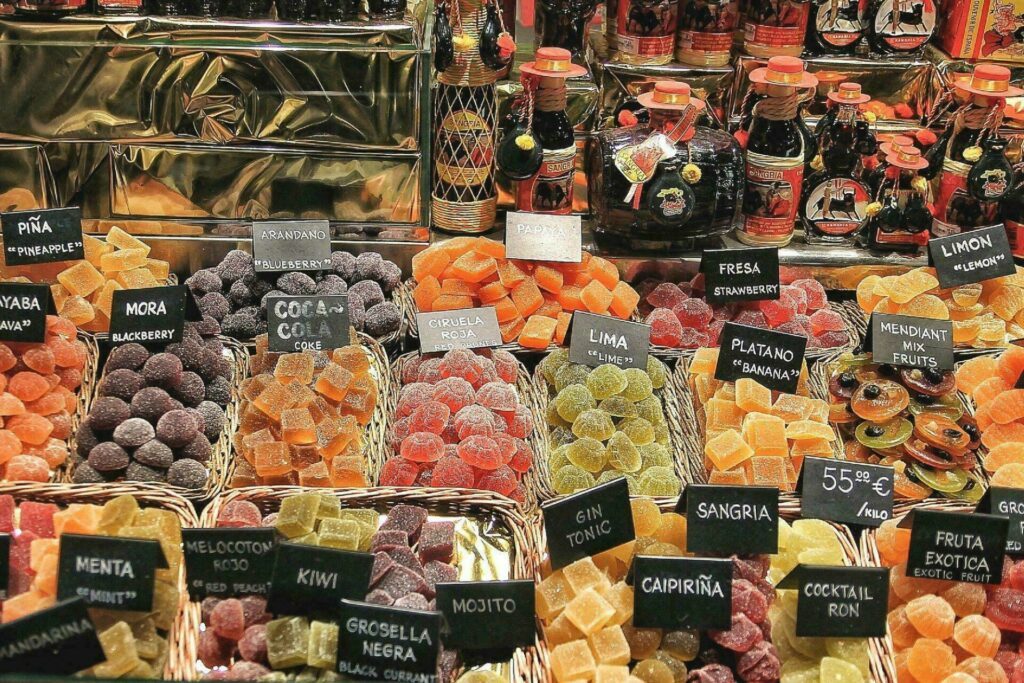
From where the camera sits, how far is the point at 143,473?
1.91 m

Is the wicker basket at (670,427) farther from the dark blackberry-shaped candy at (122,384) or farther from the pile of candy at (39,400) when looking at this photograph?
the pile of candy at (39,400)

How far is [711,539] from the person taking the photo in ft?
5.44

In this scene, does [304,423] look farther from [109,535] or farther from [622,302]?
[622,302]

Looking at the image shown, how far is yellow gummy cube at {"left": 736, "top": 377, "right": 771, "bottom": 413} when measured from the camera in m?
2.05

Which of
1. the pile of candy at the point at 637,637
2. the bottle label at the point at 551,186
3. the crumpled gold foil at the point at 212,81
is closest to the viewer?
the pile of candy at the point at 637,637

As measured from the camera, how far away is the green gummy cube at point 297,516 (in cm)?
164

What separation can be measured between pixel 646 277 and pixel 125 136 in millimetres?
1394

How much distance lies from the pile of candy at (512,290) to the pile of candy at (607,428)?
17cm

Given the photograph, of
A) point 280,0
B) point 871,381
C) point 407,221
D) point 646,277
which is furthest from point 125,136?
point 871,381

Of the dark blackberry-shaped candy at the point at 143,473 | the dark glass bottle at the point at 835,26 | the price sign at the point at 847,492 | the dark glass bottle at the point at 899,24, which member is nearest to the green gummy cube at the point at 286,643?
the dark blackberry-shaped candy at the point at 143,473

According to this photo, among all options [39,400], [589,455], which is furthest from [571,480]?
[39,400]

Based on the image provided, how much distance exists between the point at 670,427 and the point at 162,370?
1.11 meters

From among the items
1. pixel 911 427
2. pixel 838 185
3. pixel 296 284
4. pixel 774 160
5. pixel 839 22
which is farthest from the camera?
pixel 839 22

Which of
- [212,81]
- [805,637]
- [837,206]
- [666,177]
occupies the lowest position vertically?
[805,637]
